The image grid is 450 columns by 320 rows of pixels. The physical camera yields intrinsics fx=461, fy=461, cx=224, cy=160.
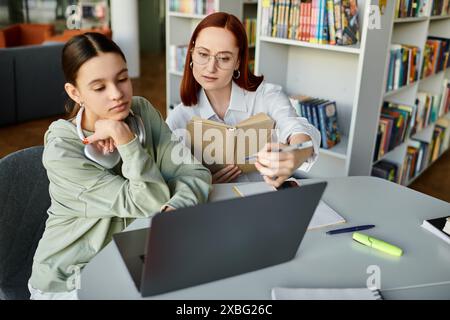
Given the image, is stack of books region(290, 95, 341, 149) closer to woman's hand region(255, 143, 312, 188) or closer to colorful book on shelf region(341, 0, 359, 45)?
colorful book on shelf region(341, 0, 359, 45)

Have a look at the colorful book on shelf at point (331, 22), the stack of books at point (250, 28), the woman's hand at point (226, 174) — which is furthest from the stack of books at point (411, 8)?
the woman's hand at point (226, 174)

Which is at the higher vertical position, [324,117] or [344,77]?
[344,77]

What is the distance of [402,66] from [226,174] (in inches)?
75.0

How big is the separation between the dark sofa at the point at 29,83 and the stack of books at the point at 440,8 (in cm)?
328

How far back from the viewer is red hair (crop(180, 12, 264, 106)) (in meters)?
1.74

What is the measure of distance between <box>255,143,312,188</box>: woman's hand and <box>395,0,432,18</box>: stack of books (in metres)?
1.89

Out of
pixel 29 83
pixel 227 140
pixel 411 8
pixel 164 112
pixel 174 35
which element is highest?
pixel 411 8

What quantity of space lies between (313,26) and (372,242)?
1984mm

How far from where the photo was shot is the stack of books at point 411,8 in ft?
9.17

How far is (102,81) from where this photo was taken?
1.20m

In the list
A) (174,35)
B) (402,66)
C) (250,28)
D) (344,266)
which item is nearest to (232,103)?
(344,266)

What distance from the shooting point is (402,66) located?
3006 millimetres

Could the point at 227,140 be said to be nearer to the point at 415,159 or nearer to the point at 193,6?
the point at 193,6
